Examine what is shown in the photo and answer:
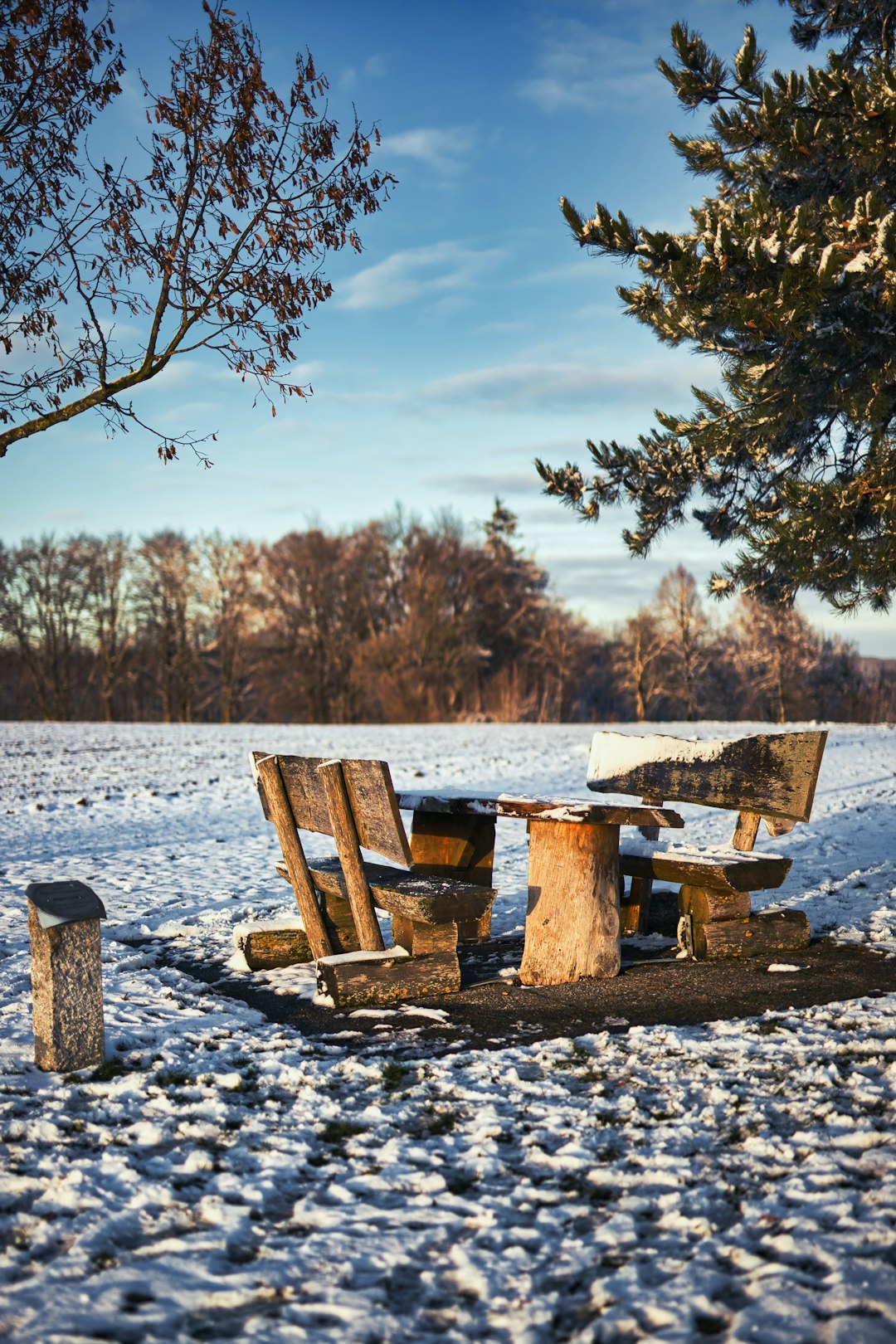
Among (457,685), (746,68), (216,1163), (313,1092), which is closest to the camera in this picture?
(216,1163)

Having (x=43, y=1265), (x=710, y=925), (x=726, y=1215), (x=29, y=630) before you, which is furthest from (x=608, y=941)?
(x=29, y=630)

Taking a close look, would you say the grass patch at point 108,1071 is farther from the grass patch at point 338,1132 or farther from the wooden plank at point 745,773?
the wooden plank at point 745,773

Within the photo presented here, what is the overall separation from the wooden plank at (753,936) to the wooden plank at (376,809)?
77.0 inches

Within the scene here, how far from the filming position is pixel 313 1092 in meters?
3.58

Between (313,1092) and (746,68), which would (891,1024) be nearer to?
(313,1092)

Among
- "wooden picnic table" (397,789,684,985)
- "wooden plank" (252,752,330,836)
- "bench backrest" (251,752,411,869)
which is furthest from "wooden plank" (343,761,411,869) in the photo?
"wooden picnic table" (397,789,684,985)

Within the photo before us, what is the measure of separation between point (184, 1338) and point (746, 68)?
7.42 m

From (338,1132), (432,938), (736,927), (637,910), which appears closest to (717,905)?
(736,927)

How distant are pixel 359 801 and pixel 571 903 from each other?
1.20 meters

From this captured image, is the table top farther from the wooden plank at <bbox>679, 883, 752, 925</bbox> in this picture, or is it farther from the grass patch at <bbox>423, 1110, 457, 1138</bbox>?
the grass patch at <bbox>423, 1110, 457, 1138</bbox>

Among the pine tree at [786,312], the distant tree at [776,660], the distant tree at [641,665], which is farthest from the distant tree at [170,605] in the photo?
the pine tree at [786,312]

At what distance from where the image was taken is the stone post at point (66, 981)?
3777 millimetres

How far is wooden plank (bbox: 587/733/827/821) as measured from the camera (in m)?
4.74

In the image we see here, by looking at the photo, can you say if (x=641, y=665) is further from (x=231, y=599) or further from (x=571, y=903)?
(x=571, y=903)
